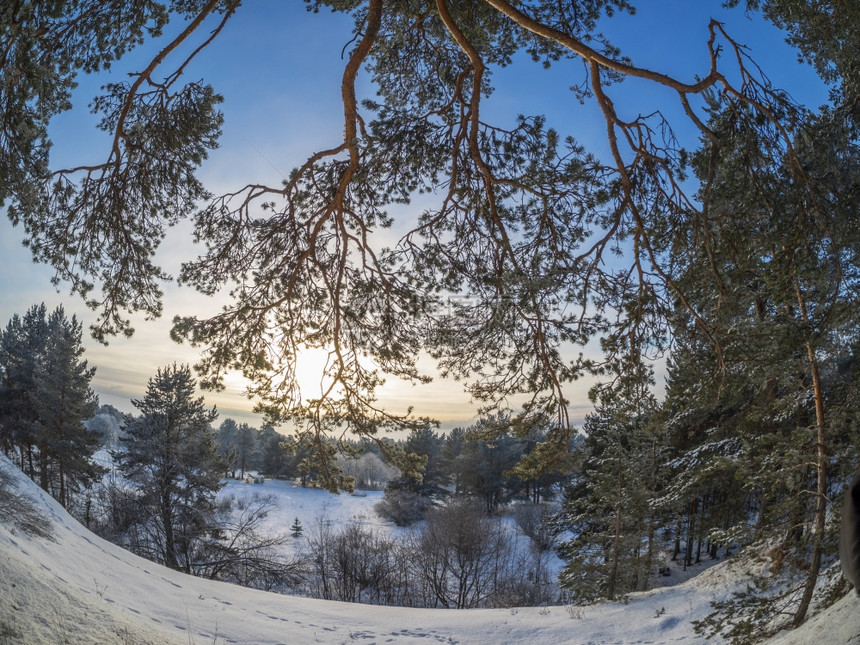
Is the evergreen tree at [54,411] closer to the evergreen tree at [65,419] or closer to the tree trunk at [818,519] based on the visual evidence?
the evergreen tree at [65,419]

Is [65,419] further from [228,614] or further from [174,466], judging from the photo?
[228,614]

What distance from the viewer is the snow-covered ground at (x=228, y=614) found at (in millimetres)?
3895

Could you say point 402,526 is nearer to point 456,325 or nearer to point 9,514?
point 9,514

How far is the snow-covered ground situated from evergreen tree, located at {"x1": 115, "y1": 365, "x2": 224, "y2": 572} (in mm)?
6338

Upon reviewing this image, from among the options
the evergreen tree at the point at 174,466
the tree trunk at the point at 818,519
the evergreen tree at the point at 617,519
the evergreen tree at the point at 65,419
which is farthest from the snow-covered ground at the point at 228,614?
the evergreen tree at the point at 65,419

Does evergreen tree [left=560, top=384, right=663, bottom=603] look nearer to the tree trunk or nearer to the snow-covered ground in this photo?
the snow-covered ground

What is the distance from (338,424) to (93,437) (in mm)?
25997

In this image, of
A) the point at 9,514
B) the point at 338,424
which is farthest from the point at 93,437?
the point at 338,424

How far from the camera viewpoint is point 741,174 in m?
3.75

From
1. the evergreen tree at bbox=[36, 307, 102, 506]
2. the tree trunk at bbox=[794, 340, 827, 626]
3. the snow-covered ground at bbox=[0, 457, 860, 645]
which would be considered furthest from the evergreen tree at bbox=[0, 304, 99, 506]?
the tree trunk at bbox=[794, 340, 827, 626]

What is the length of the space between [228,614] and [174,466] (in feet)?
37.0

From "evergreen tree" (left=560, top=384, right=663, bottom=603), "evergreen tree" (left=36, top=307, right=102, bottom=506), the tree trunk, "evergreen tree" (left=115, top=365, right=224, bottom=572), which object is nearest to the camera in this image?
the tree trunk

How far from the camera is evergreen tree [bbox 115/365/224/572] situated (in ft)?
55.1

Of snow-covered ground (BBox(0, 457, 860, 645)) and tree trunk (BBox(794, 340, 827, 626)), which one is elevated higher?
tree trunk (BBox(794, 340, 827, 626))
